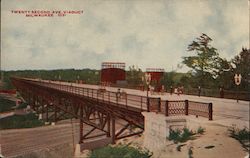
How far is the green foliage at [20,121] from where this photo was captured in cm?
651

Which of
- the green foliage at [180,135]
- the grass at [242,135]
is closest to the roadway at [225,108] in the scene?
the grass at [242,135]

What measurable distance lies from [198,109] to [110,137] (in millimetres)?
2059

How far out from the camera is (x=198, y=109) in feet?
18.9

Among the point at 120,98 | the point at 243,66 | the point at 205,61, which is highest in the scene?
the point at 205,61

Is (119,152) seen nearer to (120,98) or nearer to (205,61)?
(120,98)

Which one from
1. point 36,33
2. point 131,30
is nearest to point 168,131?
point 131,30

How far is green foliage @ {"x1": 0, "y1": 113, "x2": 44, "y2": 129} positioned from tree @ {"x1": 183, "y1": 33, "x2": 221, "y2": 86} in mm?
3683

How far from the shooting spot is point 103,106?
22.9 feet

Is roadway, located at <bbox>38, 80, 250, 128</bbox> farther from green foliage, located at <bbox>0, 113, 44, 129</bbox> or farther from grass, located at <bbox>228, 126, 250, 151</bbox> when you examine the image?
green foliage, located at <bbox>0, 113, 44, 129</bbox>

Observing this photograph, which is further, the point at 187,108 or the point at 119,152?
the point at 119,152

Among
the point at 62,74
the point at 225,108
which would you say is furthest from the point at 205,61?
the point at 62,74

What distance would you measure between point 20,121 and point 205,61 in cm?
441

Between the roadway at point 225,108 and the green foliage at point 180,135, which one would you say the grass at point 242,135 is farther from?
the green foliage at point 180,135

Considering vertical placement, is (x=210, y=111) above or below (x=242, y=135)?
above
